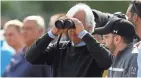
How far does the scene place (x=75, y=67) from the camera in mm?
5613

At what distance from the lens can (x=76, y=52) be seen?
566 cm

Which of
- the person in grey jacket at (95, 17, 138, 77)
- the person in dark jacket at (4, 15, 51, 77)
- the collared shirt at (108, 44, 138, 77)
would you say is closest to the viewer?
the collared shirt at (108, 44, 138, 77)

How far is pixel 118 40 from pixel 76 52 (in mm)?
748

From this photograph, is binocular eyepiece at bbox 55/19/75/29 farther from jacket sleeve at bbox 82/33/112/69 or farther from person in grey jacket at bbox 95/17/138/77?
person in grey jacket at bbox 95/17/138/77

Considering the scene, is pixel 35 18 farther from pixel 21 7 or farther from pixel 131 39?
pixel 21 7

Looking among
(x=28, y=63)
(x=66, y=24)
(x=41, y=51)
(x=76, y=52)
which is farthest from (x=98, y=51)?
(x=28, y=63)

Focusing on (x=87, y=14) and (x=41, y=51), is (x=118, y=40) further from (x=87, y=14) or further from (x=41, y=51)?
(x=41, y=51)

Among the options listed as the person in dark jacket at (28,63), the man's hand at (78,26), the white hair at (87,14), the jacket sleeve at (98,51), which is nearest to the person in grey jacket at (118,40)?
the white hair at (87,14)

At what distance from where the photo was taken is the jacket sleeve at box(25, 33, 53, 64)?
5.67m

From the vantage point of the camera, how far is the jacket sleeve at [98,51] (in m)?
5.48

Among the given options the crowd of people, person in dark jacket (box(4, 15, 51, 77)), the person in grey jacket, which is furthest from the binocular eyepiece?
person in dark jacket (box(4, 15, 51, 77))

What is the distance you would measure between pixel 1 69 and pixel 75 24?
373cm

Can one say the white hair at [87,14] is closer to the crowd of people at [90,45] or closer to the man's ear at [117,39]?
the crowd of people at [90,45]

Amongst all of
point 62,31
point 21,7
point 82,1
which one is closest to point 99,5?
point 21,7
